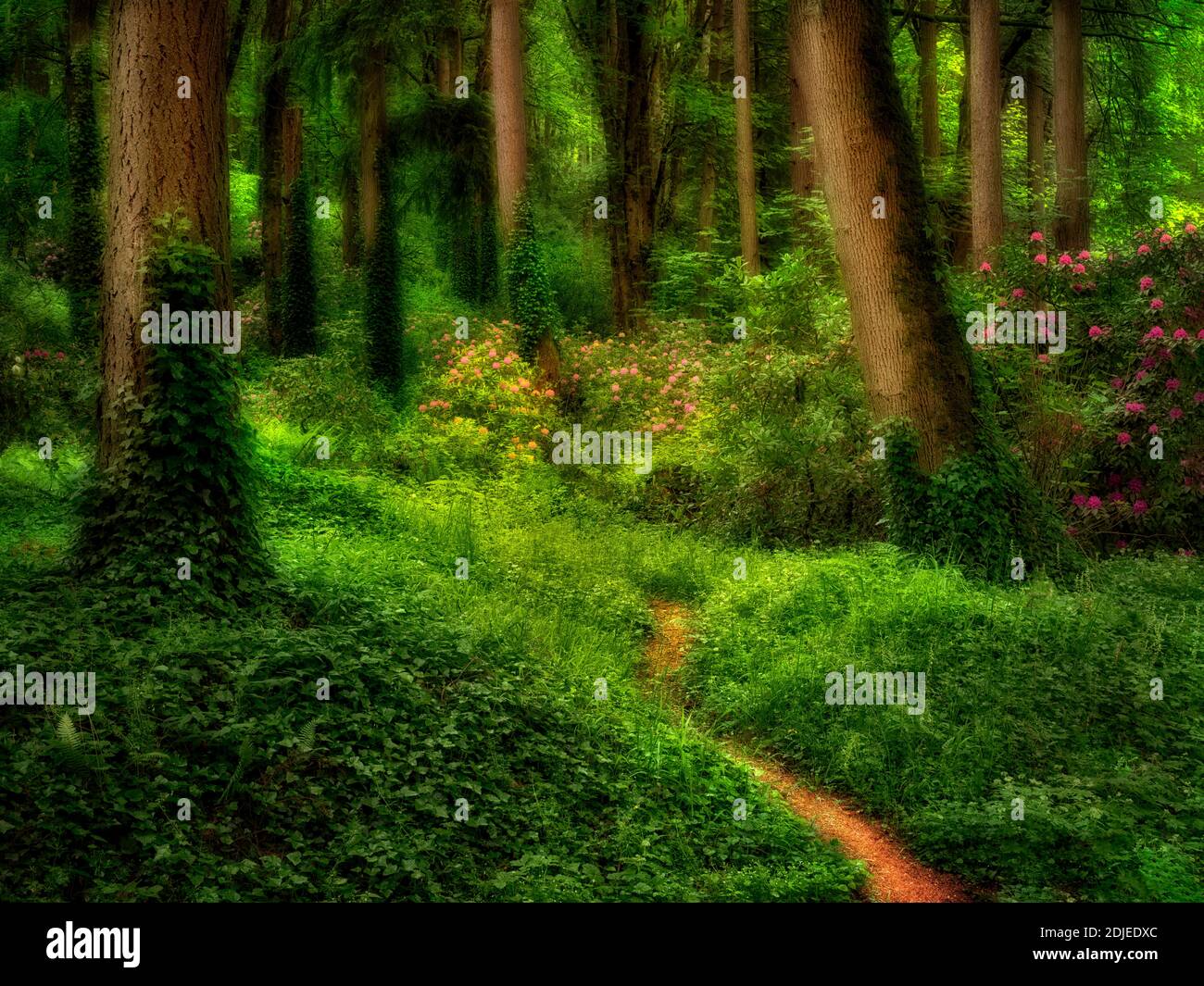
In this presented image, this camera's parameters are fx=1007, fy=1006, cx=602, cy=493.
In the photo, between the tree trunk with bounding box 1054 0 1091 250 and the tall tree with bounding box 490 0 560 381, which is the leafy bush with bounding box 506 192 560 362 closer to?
the tall tree with bounding box 490 0 560 381

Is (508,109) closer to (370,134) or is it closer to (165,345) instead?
(370,134)

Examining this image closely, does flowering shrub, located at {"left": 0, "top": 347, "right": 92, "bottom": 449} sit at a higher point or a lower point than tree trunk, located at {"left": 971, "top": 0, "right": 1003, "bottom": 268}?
lower

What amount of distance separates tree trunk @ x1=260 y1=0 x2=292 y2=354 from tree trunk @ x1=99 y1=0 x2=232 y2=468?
51.5ft

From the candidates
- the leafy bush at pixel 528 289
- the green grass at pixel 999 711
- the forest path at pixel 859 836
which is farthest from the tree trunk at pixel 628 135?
the forest path at pixel 859 836

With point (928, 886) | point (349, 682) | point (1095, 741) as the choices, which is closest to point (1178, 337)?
point (1095, 741)

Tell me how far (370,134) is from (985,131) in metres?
12.3

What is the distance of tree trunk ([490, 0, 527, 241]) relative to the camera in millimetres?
18641

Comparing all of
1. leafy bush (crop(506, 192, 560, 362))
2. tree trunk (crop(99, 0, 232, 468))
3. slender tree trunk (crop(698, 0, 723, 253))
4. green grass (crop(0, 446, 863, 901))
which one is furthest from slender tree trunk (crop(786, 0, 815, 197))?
green grass (crop(0, 446, 863, 901))

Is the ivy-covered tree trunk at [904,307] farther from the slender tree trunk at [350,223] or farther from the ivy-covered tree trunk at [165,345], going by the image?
the slender tree trunk at [350,223]

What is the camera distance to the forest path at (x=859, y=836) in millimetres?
5578

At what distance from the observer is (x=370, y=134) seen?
70.0ft

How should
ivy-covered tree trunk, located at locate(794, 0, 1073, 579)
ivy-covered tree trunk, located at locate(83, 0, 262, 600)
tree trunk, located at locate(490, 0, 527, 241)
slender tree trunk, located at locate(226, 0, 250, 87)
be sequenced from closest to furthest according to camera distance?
1. ivy-covered tree trunk, located at locate(83, 0, 262, 600)
2. ivy-covered tree trunk, located at locate(794, 0, 1073, 579)
3. tree trunk, located at locate(490, 0, 527, 241)
4. slender tree trunk, located at locate(226, 0, 250, 87)

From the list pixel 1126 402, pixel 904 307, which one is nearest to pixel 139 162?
pixel 904 307
